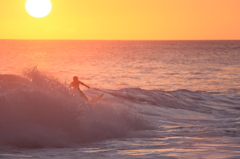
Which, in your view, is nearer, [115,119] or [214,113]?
[115,119]

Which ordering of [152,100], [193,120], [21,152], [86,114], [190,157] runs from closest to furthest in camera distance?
[190,157] < [21,152] < [86,114] < [193,120] < [152,100]

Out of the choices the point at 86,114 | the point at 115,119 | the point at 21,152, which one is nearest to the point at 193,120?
the point at 115,119

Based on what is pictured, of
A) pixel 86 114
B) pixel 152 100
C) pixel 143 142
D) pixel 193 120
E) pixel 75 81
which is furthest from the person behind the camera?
pixel 152 100

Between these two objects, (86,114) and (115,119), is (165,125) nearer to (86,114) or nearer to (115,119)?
(115,119)

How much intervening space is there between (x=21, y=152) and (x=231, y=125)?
8128mm

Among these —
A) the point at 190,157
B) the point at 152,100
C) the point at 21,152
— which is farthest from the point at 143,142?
the point at 152,100

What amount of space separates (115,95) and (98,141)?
36.1ft

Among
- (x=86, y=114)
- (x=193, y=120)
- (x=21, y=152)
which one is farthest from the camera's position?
(x=193, y=120)

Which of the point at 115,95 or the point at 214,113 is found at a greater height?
the point at 115,95

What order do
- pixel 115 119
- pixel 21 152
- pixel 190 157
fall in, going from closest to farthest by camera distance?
pixel 190 157, pixel 21 152, pixel 115 119

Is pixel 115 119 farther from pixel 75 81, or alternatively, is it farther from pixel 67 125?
pixel 75 81

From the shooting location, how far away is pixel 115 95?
23016 millimetres

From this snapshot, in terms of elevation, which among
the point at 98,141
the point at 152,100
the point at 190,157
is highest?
the point at 152,100

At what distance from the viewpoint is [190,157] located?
9734 mm
